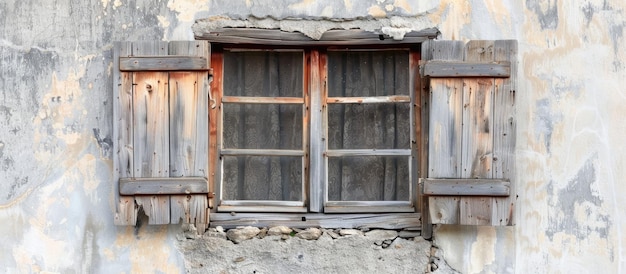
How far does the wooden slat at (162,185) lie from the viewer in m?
3.91

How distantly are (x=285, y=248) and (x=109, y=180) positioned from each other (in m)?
0.94

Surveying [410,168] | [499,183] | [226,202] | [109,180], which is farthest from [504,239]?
[109,180]

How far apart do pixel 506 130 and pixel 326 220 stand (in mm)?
990

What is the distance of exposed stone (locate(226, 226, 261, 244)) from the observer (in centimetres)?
406

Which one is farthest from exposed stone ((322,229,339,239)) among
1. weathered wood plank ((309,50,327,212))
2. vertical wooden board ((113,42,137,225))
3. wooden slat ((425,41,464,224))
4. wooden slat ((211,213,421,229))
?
vertical wooden board ((113,42,137,225))

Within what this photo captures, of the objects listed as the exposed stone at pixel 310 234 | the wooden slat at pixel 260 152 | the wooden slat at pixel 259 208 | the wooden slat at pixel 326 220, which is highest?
the wooden slat at pixel 260 152

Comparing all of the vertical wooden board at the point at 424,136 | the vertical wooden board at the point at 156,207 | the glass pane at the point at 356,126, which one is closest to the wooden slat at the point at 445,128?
the vertical wooden board at the point at 424,136

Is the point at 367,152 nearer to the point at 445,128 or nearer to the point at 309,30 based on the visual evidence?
the point at 445,128

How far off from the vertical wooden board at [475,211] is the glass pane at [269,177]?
2.80 ft

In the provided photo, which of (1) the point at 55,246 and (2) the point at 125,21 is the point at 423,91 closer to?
(2) the point at 125,21

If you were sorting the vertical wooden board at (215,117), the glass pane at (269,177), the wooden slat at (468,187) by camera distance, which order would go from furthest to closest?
the glass pane at (269,177), the vertical wooden board at (215,117), the wooden slat at (468,187)

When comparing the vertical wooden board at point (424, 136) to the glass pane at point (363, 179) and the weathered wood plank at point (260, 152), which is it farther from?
the weathered wood plank at point (260, 152)

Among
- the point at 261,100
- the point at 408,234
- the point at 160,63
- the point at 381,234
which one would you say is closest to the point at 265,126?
the point at 261,100

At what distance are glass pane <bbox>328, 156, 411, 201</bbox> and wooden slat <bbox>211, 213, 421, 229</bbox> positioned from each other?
0.15 meters
